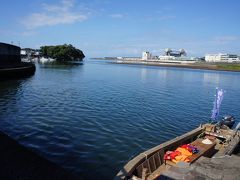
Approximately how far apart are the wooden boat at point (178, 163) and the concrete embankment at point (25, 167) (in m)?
3.13

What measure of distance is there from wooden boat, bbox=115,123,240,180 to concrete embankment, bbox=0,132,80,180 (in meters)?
3.13

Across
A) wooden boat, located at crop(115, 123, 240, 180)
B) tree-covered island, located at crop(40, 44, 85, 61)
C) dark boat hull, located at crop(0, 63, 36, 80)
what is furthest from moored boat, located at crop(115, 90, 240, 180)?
tree-covered island, located at crop(40, 44, 85, 61)

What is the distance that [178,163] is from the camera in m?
11.7

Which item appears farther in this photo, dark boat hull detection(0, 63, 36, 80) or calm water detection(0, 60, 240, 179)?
dark boat hull detection(0, 63, 36, 80)

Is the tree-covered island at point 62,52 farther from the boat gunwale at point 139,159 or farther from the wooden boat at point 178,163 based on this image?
the boat gunwale at point 139,159

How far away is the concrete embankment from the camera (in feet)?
38.7

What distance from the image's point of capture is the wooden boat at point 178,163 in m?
11.0

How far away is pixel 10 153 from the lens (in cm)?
1430

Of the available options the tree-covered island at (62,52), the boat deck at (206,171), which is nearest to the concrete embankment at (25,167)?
the boat deck at (206,171)

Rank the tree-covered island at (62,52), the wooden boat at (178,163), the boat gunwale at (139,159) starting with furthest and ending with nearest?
the tree-covered island at (62,52) < the wooden boat at (178,163) < the boat gunwale at (139,159)

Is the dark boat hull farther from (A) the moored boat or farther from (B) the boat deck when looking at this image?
(B) the boat deck

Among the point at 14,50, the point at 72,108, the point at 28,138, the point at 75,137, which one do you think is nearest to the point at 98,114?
the point at 72,108

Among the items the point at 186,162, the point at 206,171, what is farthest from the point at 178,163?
the point at 206,171

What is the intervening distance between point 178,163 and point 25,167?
722cm
